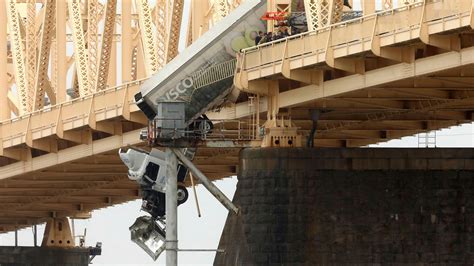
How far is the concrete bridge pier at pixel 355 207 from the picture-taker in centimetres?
8794

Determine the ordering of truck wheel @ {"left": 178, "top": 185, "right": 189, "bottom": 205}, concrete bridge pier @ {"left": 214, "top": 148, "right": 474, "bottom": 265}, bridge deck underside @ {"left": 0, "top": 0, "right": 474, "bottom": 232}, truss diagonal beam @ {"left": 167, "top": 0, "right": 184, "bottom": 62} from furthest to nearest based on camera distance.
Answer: truss diagonal beam @ {"left": 167, "top": 0, "right": 184, "bottom": 62}
truck wheel @ {"left": 178, "top": 185, "right": 189, "bottom": 205}
concrete bridge pier @ {"left": 214, "top": 148, "right": 474, "bottom": 265}
bridge deck underside @ {"left": 0, "top": 0, "right": 474, "bottom": 232}

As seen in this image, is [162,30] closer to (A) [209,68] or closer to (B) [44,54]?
(B) [44,54]

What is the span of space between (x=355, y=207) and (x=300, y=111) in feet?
16.6

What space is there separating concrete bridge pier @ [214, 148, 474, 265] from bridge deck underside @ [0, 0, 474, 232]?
1954 mm

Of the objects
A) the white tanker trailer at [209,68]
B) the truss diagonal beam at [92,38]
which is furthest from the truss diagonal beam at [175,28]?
the white tanker trailer at [209,68]

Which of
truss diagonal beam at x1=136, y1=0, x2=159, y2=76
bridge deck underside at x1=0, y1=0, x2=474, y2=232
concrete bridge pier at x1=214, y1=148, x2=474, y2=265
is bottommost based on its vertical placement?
concrete bridge pier at x1=214, y1=148, x2=474, y2=265

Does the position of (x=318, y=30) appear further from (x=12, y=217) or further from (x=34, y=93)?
(x=12, y=217)

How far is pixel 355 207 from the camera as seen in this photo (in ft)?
290

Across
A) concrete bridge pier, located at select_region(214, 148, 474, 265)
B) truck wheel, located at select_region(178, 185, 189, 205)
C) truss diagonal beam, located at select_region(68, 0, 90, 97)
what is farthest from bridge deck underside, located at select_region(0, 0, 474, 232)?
truck wheel, located at select_region(178, 185, 189, 205)

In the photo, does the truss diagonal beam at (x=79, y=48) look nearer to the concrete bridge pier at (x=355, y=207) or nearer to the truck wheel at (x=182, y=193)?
the truck wheel at (x=182, y=193)

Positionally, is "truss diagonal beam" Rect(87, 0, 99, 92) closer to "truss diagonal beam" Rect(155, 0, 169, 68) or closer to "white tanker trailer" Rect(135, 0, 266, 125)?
"truss diagonal beam" Rect(155, 0, 169, 68)

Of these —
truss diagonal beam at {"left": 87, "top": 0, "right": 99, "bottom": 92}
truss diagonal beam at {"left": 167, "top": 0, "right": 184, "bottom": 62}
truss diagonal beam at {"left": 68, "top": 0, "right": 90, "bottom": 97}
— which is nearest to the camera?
truss diagonal beam at {"left": 167, "top": 0, "right": 184, "bottom": 62}

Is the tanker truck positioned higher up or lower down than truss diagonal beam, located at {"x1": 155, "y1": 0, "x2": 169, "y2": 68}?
lower down

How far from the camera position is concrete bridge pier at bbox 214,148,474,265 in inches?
3462
